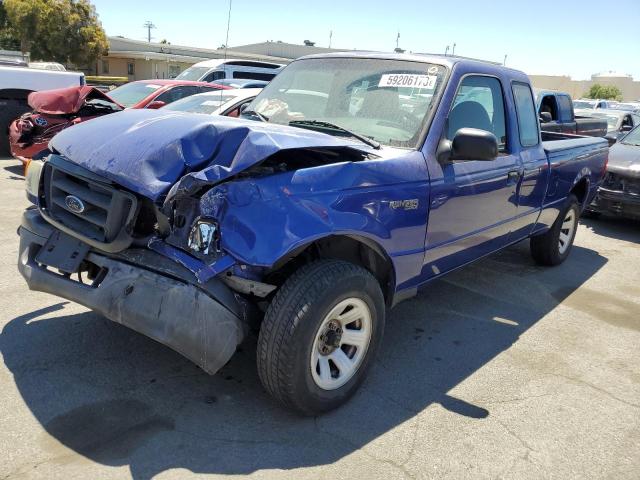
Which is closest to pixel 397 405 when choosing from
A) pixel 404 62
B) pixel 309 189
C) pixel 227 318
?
pixel 227 318

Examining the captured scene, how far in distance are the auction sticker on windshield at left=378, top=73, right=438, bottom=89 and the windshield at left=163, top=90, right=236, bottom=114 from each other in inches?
165

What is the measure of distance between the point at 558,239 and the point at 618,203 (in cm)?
271

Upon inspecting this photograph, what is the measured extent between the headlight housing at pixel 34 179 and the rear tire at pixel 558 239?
15.7 ft

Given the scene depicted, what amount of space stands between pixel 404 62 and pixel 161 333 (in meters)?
2.52

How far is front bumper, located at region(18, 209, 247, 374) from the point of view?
2.69 metres

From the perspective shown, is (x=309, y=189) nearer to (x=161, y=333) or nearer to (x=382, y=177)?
(x=382, y=177)

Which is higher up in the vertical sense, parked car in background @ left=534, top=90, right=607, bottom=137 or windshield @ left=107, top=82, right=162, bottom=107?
parked car in background @ left=534, top=90, right=607, bottom=137

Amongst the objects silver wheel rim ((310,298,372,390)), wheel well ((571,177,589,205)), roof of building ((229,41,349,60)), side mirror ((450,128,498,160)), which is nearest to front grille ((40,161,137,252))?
silver wheel rim ((310,298,372,390))

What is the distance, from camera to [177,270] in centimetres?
277

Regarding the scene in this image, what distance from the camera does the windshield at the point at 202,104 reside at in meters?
7.70

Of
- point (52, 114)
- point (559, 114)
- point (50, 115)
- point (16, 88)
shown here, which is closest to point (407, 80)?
point (52, 114)

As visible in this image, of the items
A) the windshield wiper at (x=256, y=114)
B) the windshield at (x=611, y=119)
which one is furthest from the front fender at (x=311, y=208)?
the windshield at (x=611, y=119)

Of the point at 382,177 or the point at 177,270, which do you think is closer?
the point at 177,270

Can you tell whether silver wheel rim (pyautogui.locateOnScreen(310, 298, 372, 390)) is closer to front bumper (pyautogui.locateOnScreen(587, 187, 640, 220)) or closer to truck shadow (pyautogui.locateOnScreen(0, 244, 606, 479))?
truck shadow (pyautogui.locateOnScreen(0, 244, 606, 479))
